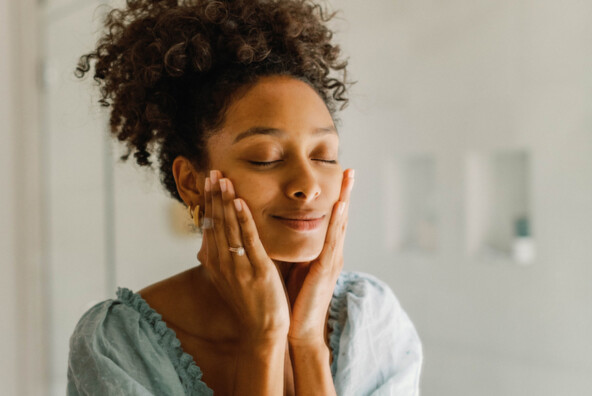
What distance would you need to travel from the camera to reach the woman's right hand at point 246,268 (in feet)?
2.29

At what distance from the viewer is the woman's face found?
0.71 m

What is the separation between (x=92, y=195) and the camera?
127 cm

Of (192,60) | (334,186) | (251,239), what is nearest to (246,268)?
(251,239)

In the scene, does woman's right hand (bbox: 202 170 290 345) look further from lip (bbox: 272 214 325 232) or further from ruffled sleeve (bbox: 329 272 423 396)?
ruffled sleeve (bbox: 329 272 423 396)

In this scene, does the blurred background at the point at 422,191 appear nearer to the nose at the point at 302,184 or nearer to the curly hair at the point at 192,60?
the curly hair at the point at 192,60

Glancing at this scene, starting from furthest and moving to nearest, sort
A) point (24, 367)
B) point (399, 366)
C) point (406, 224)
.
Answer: point (406, 224), point (24, 367), point (399, 366)

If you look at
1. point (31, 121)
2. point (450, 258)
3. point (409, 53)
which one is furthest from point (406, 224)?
point (31, 121)

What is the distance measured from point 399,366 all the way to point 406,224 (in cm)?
56

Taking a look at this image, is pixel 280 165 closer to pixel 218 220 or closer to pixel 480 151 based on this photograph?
pixel 218 220

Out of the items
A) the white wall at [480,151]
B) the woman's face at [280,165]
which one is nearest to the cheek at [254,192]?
the woman's face at [280,165]

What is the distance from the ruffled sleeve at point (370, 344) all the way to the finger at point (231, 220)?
23cm

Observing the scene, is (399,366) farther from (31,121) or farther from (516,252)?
(31,121)

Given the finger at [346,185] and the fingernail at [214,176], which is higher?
the fingernail at [214,176]

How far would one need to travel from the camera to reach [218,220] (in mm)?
714
